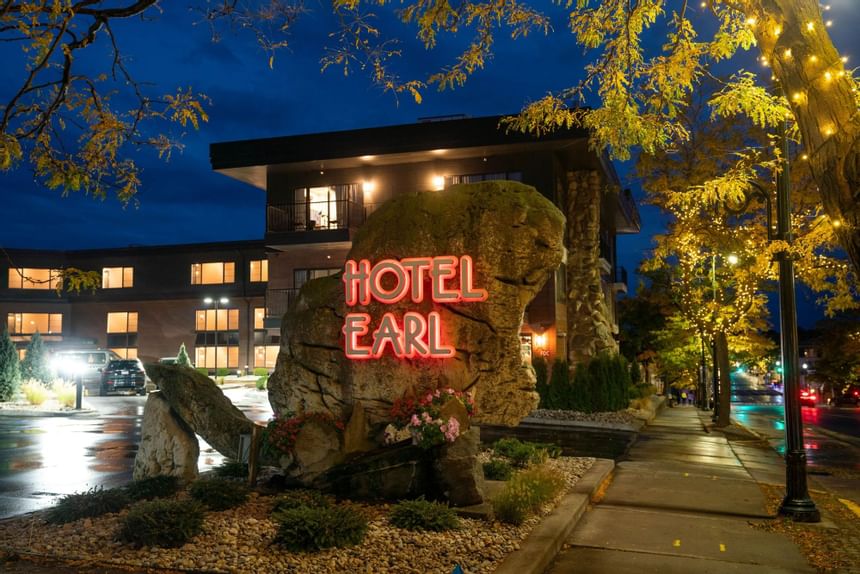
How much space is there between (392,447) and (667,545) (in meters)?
3.96

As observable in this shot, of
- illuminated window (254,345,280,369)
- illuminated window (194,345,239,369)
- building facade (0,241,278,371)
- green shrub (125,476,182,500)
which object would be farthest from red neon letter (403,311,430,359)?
illuminated window (194,345,239,369)

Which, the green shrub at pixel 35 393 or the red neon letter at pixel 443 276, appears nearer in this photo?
the red neon letter at pixel 443 276

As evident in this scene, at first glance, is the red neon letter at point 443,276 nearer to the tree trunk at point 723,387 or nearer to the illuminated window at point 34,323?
the tree trunk at point 723,387

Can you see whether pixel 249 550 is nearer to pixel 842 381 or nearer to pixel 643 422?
pixel 643 422

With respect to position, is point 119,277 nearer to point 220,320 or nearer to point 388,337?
point 220,320

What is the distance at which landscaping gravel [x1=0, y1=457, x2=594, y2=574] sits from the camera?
7004mm

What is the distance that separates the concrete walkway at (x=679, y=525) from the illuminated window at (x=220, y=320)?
149 feet

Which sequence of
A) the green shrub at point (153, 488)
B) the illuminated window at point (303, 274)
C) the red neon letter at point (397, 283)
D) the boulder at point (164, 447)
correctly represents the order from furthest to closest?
the illuminated window at point (303, 274) → the red neon letter at point (397, 283) → the boulder at point (164, 447) → the green shrub at point (153, 488)

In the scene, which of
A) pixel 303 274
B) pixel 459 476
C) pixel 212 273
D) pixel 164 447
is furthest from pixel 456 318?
pixel 212 273

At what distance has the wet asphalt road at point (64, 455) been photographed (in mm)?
11734

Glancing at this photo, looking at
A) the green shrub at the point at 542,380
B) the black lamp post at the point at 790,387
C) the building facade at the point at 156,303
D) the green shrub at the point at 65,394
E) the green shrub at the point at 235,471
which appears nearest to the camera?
the black lamp post at the point at 790,387

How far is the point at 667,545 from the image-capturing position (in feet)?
28.0

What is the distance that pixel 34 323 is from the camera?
59094mm

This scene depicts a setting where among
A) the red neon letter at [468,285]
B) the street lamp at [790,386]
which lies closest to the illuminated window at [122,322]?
the red neon letter at [468,285]
